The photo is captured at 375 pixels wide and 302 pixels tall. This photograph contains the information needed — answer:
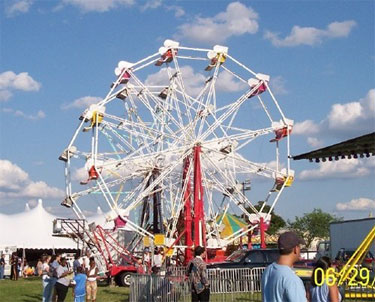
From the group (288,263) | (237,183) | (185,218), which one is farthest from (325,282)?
(237,183)

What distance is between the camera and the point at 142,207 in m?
37.7

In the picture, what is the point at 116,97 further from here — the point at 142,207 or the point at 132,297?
the point at 132,297

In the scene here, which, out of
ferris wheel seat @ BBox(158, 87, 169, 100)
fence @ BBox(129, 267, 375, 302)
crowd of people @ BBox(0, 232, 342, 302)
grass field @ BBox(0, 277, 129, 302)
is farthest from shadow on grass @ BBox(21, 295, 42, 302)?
ferris wheel seat @ BBox(158, 87, 169, 100)

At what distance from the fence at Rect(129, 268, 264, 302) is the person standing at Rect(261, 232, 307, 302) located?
10.5 metres

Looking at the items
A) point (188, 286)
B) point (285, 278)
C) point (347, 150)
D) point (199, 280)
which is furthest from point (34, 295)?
point (285, 278)

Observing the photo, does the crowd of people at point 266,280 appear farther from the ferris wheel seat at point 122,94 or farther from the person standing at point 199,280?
the ferris wheel seat at point 122,94

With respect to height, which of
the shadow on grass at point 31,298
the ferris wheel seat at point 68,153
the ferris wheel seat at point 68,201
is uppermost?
the ferris wheel seat at point 68,153

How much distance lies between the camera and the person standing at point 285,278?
5.54 metres

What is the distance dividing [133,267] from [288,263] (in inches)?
1003

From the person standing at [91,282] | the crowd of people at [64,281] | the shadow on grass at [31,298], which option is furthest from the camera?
the shadow on grass at [31,298]

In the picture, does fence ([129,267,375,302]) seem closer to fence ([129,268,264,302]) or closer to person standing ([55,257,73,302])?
fence ([129,268,264,302])

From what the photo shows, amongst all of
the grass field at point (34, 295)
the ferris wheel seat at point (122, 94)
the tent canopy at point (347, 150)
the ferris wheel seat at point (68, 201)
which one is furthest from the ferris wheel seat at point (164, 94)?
the tent canopy at point (347, 150)

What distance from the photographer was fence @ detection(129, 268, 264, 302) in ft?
55.2

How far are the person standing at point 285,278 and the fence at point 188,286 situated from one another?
10499mm
